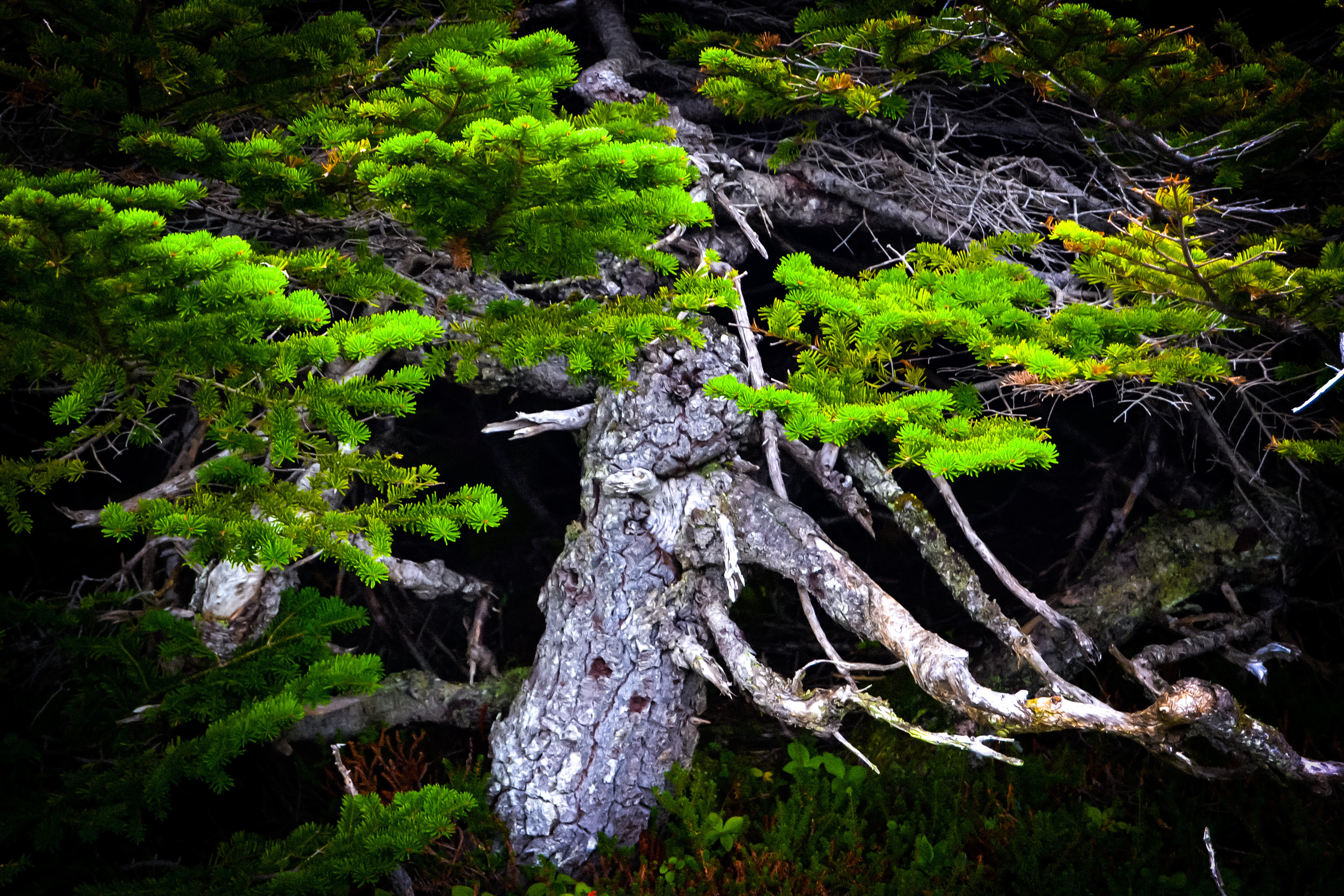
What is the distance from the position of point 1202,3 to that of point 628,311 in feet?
Answer: 15.6

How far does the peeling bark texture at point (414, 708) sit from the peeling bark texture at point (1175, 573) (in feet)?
10.3

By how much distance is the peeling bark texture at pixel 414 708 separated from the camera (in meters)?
4.57

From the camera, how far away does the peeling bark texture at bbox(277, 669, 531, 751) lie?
457 cm

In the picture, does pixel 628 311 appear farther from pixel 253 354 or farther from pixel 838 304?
pixel 253 354

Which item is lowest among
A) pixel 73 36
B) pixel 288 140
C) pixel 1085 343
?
pixel 1085 343

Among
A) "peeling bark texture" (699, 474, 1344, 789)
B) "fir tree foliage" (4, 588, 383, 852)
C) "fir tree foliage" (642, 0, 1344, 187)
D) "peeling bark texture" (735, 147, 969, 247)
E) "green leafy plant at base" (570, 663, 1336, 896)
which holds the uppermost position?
"fir tree foliage" (642, 0, 1344, 187)

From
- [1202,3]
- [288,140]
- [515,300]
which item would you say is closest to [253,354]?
[288,140]

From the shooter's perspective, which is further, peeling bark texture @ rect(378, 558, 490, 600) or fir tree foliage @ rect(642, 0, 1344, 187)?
peeling bark texture @ rect(378, 558, 490, 600)

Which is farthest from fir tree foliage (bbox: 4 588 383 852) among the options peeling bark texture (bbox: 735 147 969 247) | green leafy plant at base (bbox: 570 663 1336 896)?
peeling bark texture (bbox: 735 147 969 247)

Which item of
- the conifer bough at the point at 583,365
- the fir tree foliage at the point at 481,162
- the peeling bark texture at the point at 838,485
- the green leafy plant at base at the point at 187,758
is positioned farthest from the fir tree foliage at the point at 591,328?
the green leafy plant at base at the point at 187,758

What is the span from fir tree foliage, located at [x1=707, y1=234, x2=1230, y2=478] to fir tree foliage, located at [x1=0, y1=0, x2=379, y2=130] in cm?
228

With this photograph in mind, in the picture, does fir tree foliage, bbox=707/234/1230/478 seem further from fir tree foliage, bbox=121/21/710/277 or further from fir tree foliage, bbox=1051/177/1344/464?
fir tree foliage, bbox=121/21/710/277

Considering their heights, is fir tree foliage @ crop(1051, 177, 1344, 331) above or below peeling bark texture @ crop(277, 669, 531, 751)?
above

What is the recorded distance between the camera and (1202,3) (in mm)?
5000
